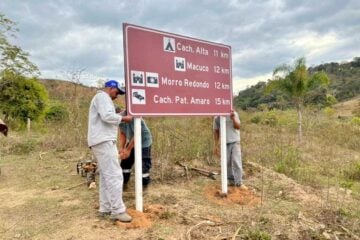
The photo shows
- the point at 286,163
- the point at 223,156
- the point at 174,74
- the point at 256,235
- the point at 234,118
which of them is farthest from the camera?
the point at 286,163

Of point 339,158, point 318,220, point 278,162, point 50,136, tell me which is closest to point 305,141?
point 339,158

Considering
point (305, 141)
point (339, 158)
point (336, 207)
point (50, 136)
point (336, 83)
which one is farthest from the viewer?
point (336, 83)

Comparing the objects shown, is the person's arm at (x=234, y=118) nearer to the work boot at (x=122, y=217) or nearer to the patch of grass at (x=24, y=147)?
the work boot at (x=122, y=217)

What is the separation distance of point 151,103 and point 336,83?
1869 inches

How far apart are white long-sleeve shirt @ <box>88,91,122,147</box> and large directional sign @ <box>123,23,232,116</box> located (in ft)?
0.83

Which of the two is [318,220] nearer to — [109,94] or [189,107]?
[189,107]

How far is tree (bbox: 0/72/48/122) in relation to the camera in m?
15.5

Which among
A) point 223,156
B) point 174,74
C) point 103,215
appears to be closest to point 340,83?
point 223,156

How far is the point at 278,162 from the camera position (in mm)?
8383

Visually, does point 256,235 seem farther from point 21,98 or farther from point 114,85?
point 21,98

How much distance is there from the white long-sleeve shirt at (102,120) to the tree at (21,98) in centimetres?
1203

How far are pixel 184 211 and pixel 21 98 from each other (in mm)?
13145

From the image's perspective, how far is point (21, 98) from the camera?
16.1 m

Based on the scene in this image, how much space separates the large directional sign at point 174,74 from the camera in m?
4.56
